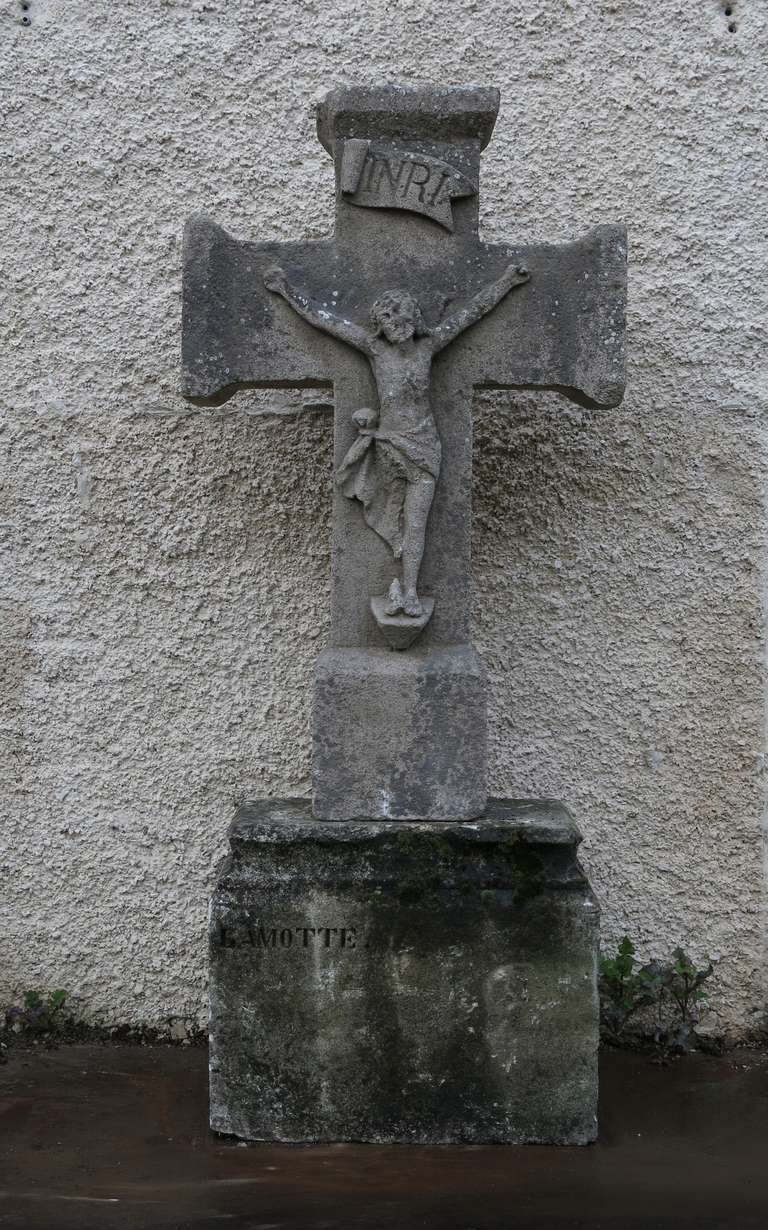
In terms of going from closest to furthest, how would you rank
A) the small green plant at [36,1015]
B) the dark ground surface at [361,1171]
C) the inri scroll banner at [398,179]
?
the dark ground surface at [361,1171] < the inri scroll banner at [398,179] < the small green plant at [36,1015]

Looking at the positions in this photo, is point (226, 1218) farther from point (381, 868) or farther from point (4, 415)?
point (4, 415)

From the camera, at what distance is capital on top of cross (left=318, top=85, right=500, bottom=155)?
249 cm

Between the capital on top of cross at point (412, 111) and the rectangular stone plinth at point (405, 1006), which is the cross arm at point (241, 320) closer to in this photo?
the capital on top of cross at point (412, 111)

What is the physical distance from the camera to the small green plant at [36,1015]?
9.94 ft

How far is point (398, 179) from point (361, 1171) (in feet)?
6.62

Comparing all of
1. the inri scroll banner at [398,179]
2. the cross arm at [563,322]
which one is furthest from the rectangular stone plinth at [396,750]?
the inri scroll banner at [398,179]

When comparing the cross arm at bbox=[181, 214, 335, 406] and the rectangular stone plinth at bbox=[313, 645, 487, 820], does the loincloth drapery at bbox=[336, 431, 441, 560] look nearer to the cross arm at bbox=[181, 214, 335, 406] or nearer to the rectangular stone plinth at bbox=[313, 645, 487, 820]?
the cross arm at bbox=[181, 214, 335, 406]

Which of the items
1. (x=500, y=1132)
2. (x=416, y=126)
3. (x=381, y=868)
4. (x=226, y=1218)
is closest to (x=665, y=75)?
(x=416, y=126)

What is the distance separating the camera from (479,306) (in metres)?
2.53

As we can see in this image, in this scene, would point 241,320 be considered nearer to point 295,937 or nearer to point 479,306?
point 479,306

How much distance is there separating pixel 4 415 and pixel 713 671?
196 cm

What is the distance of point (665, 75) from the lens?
3062 mm

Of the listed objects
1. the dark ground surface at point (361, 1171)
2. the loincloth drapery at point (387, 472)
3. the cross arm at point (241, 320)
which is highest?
the cross arm at point (241, 320)

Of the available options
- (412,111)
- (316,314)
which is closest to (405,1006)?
(316,314)
